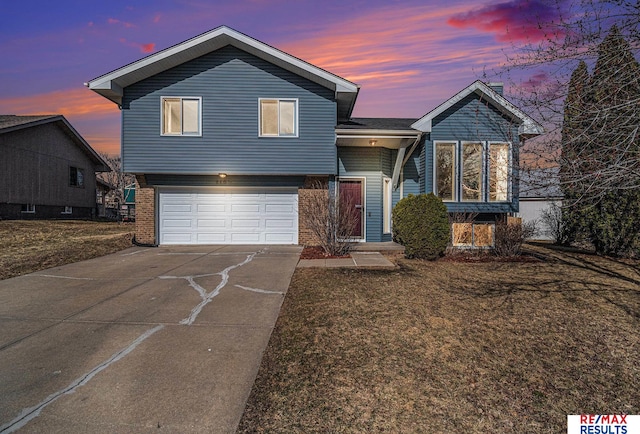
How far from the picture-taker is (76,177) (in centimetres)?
2466

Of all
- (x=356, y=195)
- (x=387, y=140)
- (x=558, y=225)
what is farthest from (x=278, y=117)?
(x=558, y=225)

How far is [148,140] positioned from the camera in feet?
39.2

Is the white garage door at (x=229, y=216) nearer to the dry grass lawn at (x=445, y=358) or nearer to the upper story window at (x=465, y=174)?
the upper story window at (x=465, y=174)

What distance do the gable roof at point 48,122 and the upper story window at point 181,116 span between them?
1227cm

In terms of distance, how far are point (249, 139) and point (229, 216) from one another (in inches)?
111

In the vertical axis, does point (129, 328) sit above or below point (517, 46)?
below

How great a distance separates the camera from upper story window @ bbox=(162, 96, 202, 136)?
12078mm

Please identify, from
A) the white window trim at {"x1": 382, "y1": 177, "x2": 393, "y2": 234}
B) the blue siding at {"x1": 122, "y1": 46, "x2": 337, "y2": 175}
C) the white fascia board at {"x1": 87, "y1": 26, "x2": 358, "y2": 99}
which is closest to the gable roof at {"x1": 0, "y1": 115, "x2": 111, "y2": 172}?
the white fascia board at {"x1": 87, "y1": 26, "x2": 358, "y2": 99}

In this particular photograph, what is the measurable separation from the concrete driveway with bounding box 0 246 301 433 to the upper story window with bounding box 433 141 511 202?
697 centimetres

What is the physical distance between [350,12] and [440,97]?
4.09 m

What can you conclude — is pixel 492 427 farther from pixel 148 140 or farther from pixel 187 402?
pixel 148 140

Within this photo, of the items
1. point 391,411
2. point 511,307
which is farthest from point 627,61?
point 391,411

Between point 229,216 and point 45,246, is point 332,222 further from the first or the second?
point 45,246

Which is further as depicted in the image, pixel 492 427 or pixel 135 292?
pixel 135 292
